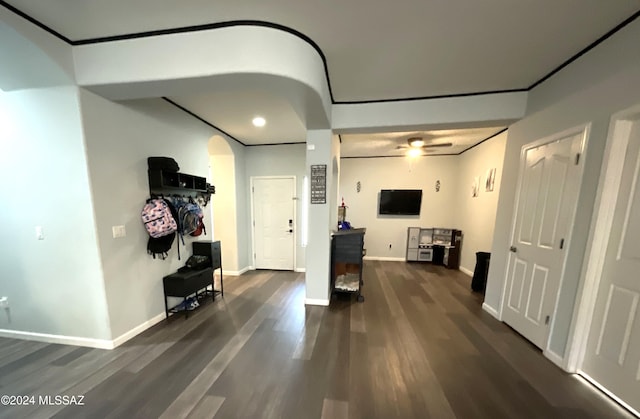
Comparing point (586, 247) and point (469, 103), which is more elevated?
point (469, 103)

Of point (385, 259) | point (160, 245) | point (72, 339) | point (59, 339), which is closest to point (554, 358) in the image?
point (385, 259)

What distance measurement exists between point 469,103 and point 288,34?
2.16 m

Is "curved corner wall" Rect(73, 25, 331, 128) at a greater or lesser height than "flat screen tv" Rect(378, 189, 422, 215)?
greater

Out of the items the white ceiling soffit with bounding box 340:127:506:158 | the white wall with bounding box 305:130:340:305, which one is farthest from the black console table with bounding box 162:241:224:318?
the white ceiling soffit with bounding box 340:127:506:158

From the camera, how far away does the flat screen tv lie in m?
5.23

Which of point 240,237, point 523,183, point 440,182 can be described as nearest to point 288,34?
point 523,183

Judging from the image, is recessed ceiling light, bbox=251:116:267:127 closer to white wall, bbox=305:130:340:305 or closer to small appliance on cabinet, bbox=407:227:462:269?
white wall, bbox=305:130:340:305

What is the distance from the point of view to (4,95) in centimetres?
194

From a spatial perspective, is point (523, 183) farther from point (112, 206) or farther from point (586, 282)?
point (112, 206)

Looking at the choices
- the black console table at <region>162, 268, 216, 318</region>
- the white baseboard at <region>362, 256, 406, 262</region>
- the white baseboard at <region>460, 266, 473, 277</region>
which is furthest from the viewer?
the white baseboard at <region>362, 256, 406, 262</region>

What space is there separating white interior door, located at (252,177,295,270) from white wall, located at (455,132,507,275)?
11.9ft

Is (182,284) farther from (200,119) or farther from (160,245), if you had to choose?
(200,119)

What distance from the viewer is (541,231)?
217 cm

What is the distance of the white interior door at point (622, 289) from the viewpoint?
1.50 metres
